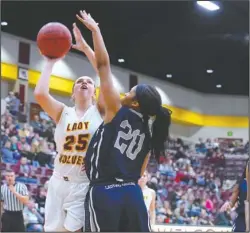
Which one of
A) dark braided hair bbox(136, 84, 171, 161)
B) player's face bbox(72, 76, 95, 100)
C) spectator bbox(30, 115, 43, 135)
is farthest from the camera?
spectator bbox(30, 115, 43, 135)

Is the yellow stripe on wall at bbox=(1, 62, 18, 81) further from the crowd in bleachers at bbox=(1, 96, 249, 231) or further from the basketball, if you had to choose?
the basketball

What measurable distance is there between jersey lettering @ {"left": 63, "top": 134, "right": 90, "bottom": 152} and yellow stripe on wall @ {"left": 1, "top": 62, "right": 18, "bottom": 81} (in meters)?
14.4

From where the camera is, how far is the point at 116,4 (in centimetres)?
1562

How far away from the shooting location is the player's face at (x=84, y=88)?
16.6ft

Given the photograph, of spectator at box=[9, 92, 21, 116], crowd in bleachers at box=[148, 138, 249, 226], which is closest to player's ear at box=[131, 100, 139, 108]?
crowd in bleachers at box=[148, 138, 249, 226]

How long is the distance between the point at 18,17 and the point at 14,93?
9.06ft

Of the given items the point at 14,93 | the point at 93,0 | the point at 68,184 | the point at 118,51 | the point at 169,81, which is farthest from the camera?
the point at 169,81

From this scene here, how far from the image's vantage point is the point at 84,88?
508 cm

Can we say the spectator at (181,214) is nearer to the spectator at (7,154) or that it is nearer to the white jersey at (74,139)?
the spectator at (7,154)

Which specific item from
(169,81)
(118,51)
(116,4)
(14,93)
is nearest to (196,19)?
(116,4)

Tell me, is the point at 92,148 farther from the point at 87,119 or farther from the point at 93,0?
the point at 93,0

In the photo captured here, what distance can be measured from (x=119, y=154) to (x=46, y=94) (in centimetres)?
117

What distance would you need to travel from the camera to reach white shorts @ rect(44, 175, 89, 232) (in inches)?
186

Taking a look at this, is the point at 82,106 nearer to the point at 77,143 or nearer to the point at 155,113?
the point at 77,143
